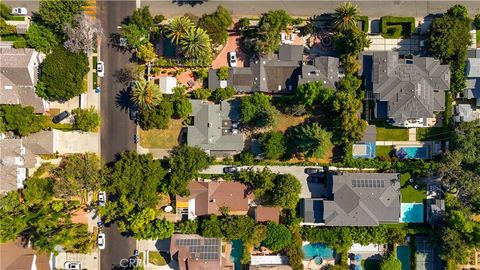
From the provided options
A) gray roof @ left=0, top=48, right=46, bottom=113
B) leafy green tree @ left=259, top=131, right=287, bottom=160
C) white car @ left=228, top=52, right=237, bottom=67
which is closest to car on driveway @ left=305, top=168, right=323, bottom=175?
leafy green tree @ left=259, top=131, right=287, bottom=160

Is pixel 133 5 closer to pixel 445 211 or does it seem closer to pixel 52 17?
pixel 52 17

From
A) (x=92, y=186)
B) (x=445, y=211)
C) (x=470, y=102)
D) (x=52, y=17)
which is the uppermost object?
(x=52, y=17)

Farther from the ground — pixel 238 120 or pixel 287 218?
pixel 238 120

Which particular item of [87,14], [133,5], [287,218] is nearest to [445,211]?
[287,218]

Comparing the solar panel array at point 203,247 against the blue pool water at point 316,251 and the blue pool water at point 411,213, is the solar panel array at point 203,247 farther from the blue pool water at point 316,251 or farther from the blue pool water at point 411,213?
the blue pool water at point 411,213

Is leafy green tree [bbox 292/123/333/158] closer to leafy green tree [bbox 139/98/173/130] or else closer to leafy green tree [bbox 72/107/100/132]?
leafy green tree [bbox 139/98/173/130]

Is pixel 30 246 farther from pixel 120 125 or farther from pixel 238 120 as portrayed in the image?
pixel 238 120

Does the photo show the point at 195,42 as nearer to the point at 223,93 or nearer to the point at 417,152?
the point at 223,93
